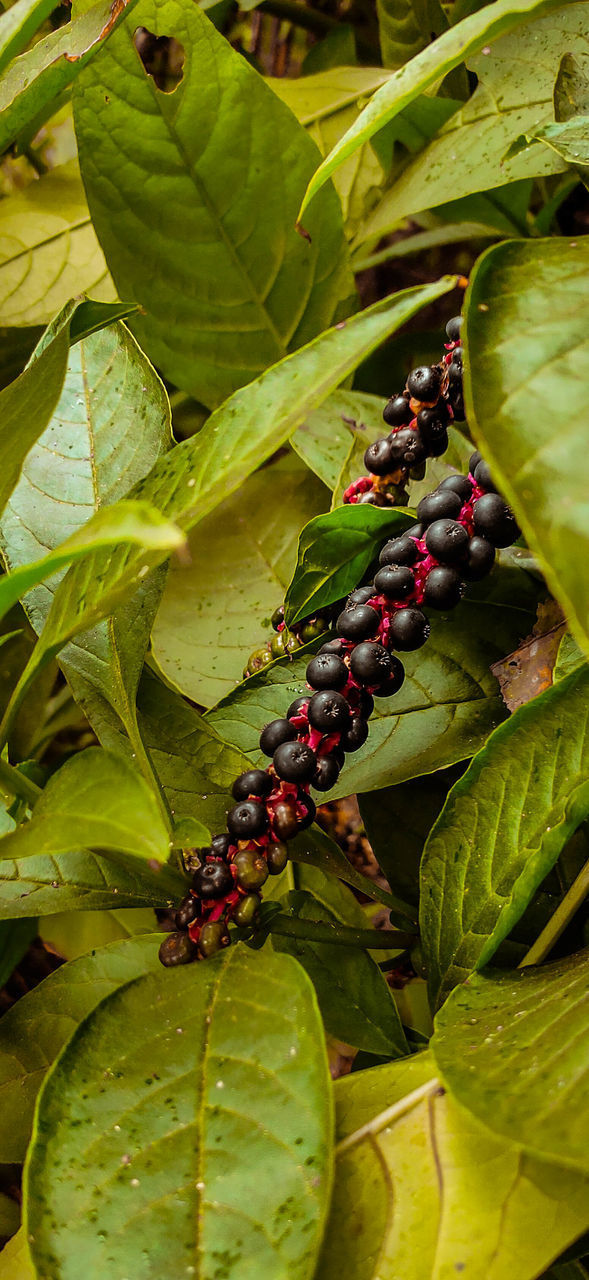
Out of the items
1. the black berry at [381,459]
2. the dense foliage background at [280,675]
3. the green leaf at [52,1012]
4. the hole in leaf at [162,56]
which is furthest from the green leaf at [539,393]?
the hole in leaf at [162,56]

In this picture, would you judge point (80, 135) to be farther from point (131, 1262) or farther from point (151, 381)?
point (131, 1262)

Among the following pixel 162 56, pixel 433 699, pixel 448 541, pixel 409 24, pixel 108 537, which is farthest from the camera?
pixel 162 56

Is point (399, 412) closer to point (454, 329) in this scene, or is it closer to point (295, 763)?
point (454, 329)

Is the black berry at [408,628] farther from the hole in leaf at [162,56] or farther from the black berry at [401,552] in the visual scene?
A: the hole in leaf at [162,56]

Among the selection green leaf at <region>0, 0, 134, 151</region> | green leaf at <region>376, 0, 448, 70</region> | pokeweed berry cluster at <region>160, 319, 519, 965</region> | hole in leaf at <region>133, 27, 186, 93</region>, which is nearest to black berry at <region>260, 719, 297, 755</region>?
pokeweed berry cluster at <region>160, 319, 519, 965</region>

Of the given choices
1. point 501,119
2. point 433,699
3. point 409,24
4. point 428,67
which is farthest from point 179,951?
point 409,24
